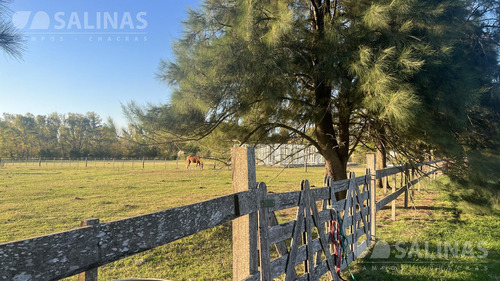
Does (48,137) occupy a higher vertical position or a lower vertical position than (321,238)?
higher

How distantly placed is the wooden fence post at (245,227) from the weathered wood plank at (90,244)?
22.5 inches

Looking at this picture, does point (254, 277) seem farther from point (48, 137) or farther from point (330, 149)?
point (48, 137)

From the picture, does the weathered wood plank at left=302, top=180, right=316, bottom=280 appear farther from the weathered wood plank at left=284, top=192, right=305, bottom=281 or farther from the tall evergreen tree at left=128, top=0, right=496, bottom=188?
the tall evergreen tree at left=128, top=0, right=496, bottom=188

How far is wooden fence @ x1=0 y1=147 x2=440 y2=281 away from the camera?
0.98 metres

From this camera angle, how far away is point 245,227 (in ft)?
6.95

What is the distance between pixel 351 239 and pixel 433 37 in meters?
3.27

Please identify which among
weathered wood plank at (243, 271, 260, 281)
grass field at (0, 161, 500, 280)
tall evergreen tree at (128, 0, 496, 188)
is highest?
tall evergreen tree at (128, 0, 496, 188)

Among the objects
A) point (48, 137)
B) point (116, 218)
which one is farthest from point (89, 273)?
point (48, 137)

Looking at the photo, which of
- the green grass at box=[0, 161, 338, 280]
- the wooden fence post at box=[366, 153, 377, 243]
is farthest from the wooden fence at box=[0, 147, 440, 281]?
the green grass at box=[0, 161, 338, 280]

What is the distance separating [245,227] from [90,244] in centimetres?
117

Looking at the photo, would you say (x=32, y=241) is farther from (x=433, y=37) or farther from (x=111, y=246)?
(x=433, y=37)

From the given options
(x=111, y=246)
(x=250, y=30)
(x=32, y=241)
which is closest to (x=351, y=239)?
(x=250, y=30)

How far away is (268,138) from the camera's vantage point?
21.1ft

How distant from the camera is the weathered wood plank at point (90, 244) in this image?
0.93m
